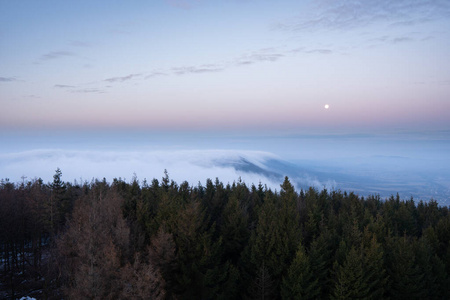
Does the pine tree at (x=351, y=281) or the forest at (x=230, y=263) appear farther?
the pine tree at (x=351, y=281)

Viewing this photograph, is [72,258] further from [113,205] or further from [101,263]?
[101,263]

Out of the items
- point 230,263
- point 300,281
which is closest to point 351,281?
point 300,281

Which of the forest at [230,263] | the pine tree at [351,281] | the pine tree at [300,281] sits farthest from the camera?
the pine tree at [300,281]

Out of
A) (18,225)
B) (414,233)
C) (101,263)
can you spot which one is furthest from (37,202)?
(414,233)

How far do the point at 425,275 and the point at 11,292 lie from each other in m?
49.4

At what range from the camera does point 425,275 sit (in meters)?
27.4

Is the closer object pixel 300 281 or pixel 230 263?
pixel 300 281

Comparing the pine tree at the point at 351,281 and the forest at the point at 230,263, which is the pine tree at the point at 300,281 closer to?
the forest at the point at 230,263

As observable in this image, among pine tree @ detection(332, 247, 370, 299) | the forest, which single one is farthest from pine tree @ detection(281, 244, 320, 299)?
pine tree @ detection(332, 247, 370, 299)

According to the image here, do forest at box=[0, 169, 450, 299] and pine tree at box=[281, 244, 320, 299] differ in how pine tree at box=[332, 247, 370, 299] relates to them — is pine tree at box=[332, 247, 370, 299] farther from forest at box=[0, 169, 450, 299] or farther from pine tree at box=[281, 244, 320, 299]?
pine tree at box=[281, 244, 320, 299]

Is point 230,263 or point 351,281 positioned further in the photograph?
point 230,263

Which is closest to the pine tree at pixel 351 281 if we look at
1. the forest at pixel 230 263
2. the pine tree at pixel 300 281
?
the forest at pixel 230 263

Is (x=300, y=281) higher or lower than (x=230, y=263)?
higher

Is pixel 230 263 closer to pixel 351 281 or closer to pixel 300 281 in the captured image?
pixel 300 281
